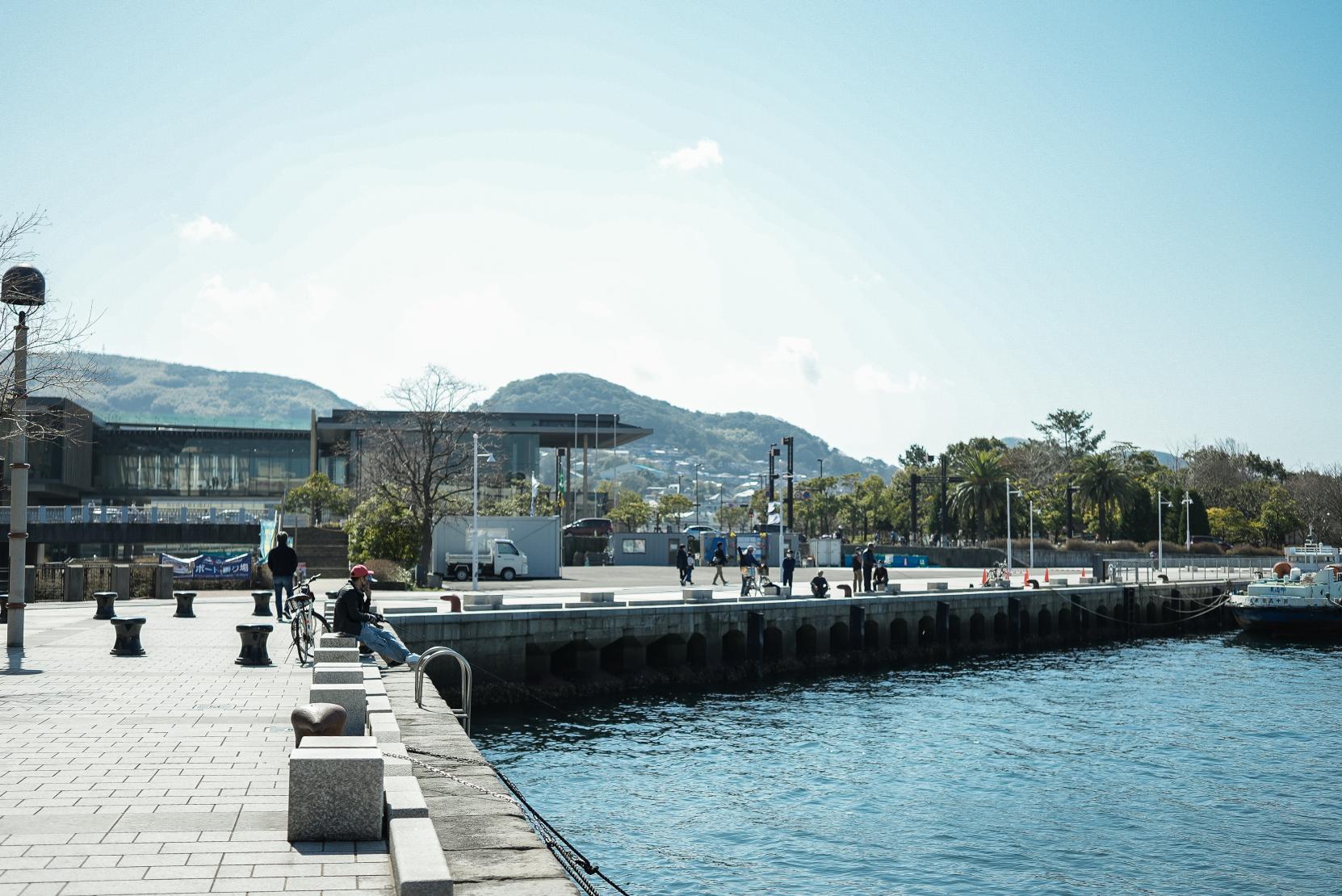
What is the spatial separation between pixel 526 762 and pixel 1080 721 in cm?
1435

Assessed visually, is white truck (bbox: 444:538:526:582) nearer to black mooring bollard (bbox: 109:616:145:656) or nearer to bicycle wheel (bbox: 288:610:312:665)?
black mooring bollard (bbox: 109:616:145:656)

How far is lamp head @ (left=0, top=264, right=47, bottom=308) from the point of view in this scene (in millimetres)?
19938

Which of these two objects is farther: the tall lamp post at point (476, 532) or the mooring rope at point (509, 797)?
the tall lamp post at point (476, 532)

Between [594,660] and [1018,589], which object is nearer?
[594,660]

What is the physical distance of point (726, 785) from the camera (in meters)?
21.6

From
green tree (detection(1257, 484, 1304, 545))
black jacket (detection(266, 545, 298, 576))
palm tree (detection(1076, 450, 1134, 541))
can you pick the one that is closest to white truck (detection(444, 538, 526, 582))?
black jacket (detection(266, 545, 298, 576))

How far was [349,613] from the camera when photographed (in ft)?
61.5

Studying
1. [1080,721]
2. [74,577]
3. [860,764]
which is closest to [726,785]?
[860,764]

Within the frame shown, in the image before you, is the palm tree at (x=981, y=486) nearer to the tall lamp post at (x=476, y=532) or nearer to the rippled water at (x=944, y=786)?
the tall lamp post at (x=476, y=532)

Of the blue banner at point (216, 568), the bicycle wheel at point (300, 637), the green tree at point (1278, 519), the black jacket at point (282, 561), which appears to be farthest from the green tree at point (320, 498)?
the green tree at point (1278, 519)

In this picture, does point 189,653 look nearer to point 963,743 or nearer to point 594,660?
point 594,660

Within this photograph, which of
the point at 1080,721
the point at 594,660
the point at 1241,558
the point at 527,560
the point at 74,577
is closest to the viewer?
the point at 1080,721

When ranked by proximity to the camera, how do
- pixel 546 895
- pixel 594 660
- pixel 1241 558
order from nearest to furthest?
1. pixel 546 895
2. pixel 594 660
3. pixel 1241 558

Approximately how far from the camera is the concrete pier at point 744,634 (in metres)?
30.7
